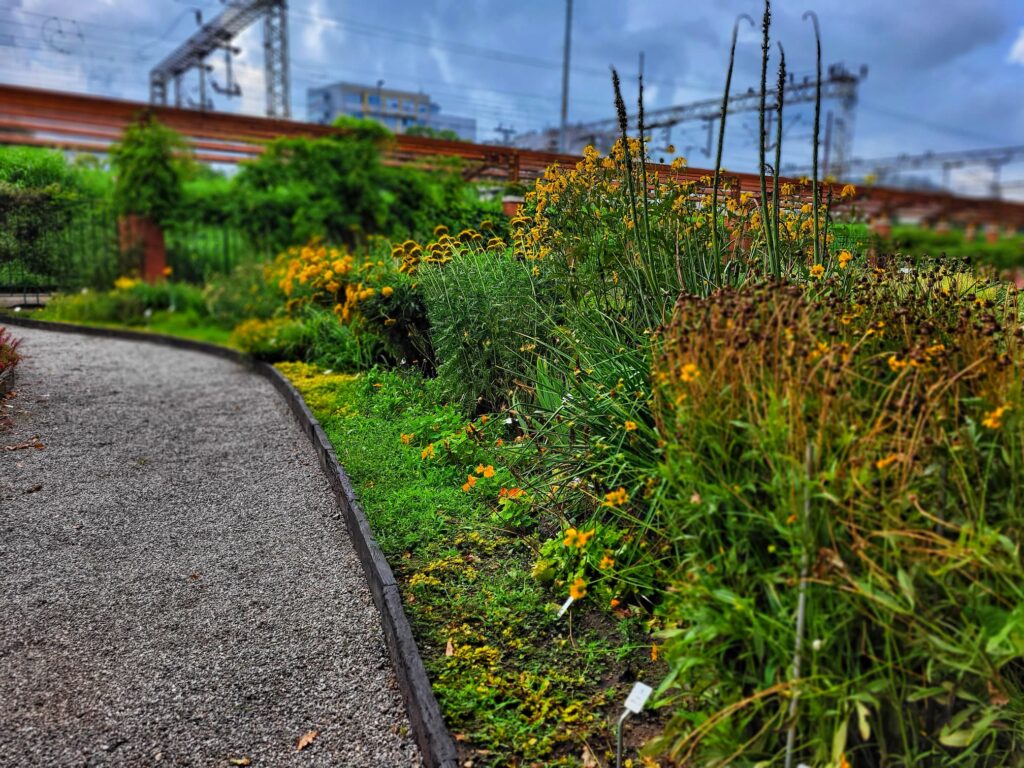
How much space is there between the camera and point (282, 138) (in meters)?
14.0

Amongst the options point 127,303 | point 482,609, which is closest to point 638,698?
point 482,609

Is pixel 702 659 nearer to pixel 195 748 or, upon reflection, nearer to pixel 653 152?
pixel 195 748

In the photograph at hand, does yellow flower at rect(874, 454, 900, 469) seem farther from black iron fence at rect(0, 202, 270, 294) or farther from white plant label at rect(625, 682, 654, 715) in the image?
black iron fence at rect(0, 202, 270, 294)

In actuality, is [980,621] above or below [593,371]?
below

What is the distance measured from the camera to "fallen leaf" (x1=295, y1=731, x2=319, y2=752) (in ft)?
7.83

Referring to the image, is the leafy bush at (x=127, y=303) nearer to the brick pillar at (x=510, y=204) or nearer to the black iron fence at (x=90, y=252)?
the black iron fence at (x=90, y=252)

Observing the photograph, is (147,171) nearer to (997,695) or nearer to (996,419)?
(996,419)

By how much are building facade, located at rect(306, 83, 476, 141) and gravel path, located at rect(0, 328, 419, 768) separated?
11.6m

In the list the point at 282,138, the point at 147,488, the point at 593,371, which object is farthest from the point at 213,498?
the point at 282,138

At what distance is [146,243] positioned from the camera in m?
13.1

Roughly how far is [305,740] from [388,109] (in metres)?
33.0

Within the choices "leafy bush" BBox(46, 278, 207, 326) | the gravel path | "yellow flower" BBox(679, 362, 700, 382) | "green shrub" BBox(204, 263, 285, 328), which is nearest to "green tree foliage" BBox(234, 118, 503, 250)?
"leafy bush" BBox(46, 278, 207, 326)

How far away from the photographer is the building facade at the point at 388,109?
17947mm

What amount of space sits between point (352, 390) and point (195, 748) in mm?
4062
